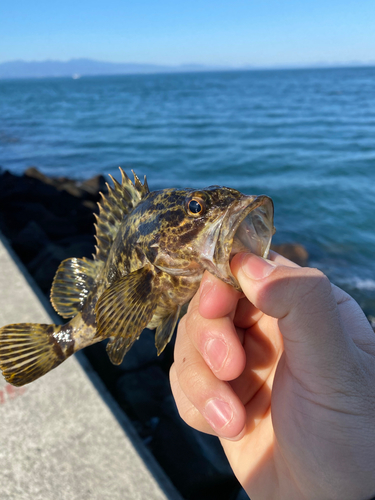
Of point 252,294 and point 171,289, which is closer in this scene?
point 252,294

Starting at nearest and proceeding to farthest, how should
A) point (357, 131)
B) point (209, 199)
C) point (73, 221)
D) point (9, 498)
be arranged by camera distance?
1. point (209, 199)
2. point (9, 498)
3. point (73, 221)
4. point (357, 131)

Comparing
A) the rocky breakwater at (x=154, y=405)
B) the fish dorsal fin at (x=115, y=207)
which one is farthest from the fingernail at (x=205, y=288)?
the rocky breakwater at (x=154, y=405)

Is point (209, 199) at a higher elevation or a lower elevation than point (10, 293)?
higher

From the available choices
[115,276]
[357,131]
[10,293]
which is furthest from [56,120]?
Result: [115,276]

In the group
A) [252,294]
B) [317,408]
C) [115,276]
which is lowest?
[317,408]

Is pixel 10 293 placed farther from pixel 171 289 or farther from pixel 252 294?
pixel 252 294

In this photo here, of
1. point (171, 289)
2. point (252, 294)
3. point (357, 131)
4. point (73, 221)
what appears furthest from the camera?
point (357, 131)

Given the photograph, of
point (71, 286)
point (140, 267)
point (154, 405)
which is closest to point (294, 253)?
point (154, 405)
